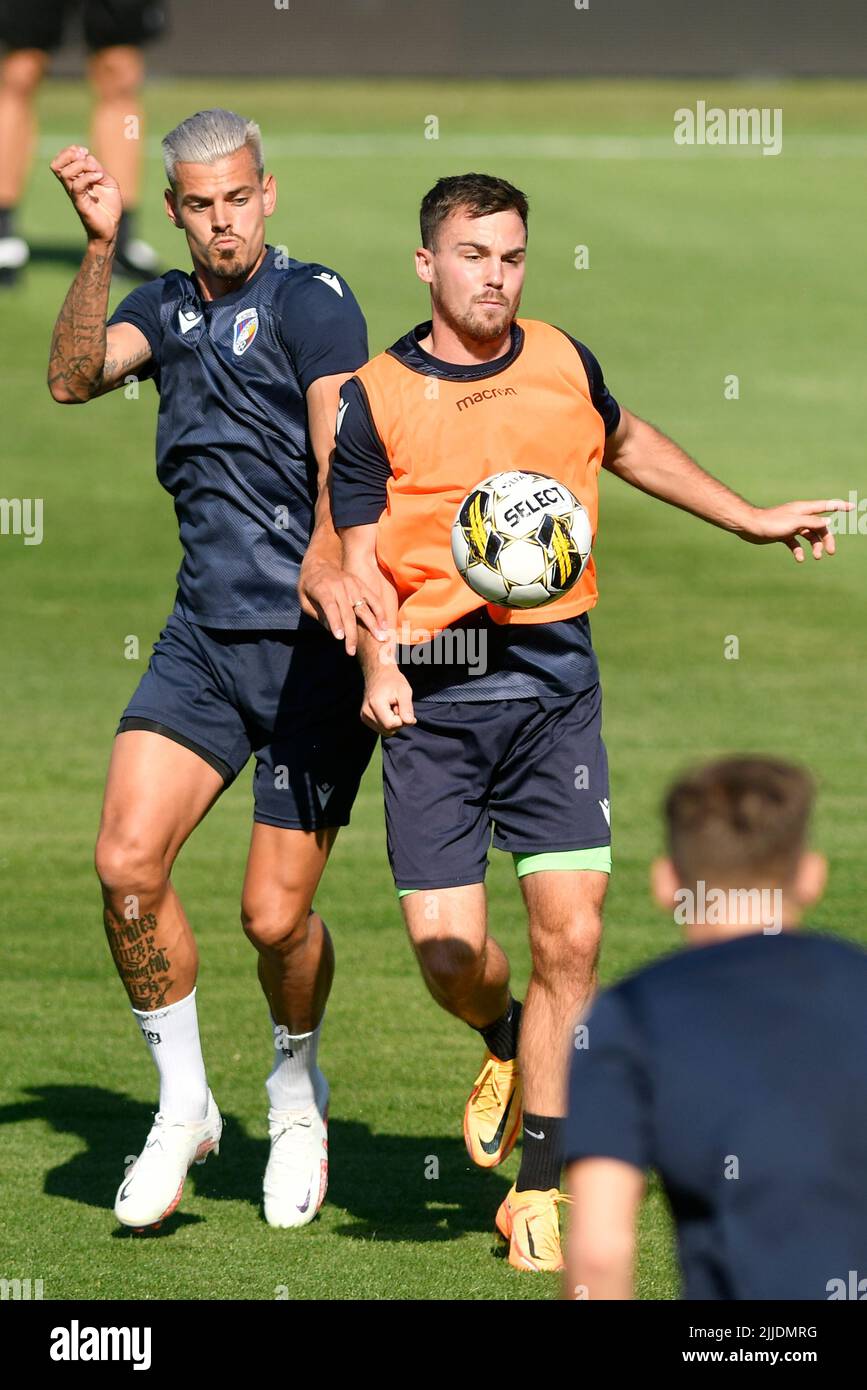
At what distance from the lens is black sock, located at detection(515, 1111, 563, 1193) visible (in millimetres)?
5984

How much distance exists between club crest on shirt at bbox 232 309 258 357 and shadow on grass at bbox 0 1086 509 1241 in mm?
2492

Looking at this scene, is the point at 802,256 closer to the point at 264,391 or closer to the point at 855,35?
the point at 855,35

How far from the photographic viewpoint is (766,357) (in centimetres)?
2230

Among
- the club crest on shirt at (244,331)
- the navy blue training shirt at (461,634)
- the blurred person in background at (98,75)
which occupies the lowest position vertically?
the navy blue training shirt at (461,634)

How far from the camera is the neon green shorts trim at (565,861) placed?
603 cm

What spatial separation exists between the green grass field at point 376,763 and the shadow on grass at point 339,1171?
0.02 metres

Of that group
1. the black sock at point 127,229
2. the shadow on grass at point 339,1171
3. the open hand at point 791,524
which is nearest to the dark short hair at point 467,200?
the open hand at point 791,524

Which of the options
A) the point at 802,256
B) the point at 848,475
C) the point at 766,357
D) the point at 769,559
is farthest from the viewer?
the point at 802,256

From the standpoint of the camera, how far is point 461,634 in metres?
6.01

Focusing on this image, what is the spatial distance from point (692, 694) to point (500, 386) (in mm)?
7356

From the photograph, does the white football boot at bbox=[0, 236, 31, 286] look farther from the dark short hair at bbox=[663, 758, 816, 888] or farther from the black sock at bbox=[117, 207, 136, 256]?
the dark short hair at bbox=[663, 758, 816, 888]

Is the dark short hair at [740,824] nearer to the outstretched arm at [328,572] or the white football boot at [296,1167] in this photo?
the outstretched arm at [328,572]

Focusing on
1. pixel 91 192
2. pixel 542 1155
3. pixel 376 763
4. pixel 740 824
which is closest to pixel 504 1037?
pixel 542 1155
